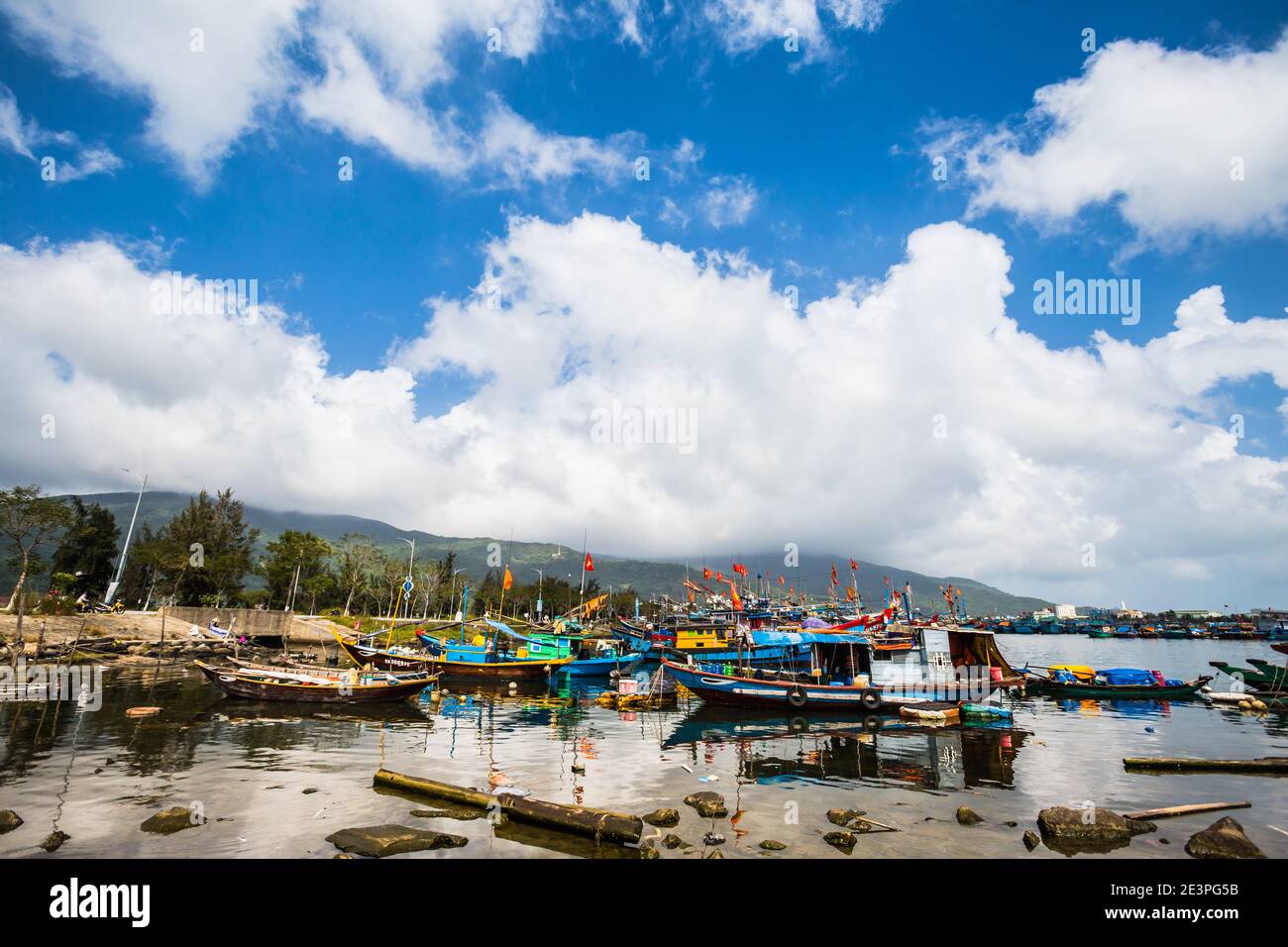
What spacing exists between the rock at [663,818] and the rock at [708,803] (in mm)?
899

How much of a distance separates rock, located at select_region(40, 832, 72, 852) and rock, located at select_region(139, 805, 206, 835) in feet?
4.05

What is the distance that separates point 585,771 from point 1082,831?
43.3 ft

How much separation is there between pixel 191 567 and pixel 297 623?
72.5 feet

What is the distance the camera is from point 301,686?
31.2 meters

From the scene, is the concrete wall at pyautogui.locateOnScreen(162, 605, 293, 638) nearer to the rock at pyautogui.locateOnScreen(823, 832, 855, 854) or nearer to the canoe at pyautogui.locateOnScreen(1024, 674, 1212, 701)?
the rock at pyautogui.locateOnScreen(823, 832, 855, 854)

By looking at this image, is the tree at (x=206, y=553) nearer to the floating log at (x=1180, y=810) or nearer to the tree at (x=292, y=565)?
the tree at (x=292, y=565)

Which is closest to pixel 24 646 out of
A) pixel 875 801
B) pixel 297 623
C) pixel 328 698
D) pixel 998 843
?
pixel 297 623

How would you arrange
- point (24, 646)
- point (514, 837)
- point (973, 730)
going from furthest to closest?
1. point (24, 646)
2. point (973, 730)
3. point (514, 837)

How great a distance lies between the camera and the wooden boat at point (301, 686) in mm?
31156

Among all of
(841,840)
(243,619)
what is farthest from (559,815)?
(243,619)
